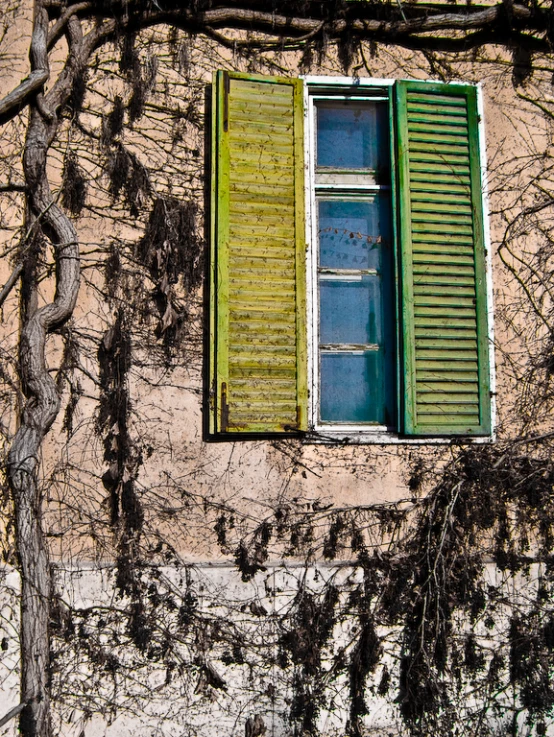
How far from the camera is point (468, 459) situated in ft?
13.1

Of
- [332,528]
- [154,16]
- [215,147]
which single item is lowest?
[332,528]

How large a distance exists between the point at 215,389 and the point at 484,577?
5.63ft

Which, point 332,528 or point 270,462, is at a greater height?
point 270,462

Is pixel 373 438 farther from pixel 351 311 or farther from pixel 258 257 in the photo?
pixel 258 257

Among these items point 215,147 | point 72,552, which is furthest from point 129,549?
point 215,147

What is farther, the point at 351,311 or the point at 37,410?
the point at 351,311

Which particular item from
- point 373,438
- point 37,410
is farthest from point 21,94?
point 373,438

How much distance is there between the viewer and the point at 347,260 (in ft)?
13.8

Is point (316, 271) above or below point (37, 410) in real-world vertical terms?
above

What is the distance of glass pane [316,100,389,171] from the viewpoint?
A: 429 cm

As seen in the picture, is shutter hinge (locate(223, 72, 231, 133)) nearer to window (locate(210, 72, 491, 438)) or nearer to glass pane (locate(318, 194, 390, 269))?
window (locate(210, 72, 491, 438))

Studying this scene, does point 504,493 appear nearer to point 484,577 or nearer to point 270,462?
point 484,577

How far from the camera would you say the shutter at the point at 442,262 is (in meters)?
4.00

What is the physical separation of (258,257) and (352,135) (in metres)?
0.97
